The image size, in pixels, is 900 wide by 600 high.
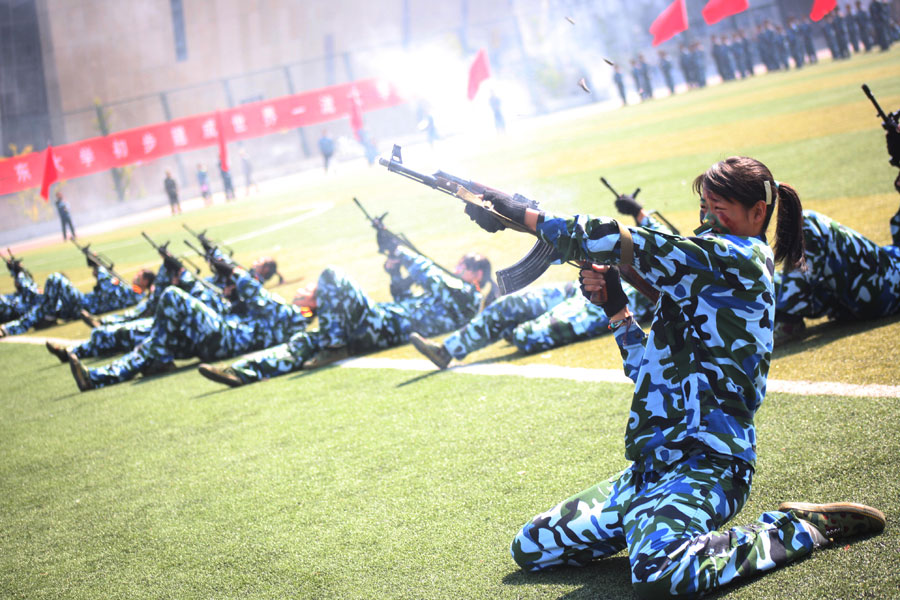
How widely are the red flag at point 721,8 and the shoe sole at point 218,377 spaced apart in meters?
15.2

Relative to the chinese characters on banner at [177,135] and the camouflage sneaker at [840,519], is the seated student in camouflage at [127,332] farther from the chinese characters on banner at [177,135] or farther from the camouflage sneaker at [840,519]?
the chinese characters on banner at [177,135]

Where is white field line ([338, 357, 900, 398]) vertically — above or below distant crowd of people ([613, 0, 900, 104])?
below

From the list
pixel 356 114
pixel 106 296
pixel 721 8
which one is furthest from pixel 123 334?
pixel 356 114

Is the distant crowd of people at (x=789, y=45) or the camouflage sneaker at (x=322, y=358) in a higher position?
the distant crowd of people at (x=789, y=45)

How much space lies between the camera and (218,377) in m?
7.90

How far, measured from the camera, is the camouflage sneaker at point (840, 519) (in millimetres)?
3250

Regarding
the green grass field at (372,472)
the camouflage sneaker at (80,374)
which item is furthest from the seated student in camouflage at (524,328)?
the camouflage sneaker at (80,374)

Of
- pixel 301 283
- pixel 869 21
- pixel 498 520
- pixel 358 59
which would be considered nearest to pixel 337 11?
pixel 358 59

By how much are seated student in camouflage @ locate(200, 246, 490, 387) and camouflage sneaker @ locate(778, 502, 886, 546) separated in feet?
17.2

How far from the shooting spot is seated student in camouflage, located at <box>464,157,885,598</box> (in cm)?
303

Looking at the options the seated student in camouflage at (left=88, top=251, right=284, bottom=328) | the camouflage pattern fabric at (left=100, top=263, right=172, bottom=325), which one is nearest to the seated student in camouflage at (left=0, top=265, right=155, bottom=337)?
the seated student in camouflage at (left=88, top=251, right=284, bottom=328)

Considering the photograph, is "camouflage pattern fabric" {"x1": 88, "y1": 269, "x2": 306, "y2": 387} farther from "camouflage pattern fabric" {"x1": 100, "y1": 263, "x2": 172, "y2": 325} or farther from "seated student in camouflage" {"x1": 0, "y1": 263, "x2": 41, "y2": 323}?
"seated student in camouflage" {"x1": 0, "y1": 263, "x2": 41, "y2": 323}

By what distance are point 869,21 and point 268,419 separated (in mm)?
38422

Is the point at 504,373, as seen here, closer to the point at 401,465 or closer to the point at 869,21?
the point at 401,465
